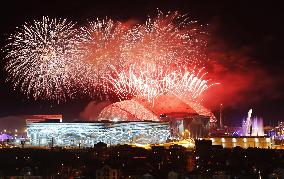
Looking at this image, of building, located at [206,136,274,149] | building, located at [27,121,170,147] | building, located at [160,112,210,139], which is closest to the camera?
building, located at [27,121,170,147]

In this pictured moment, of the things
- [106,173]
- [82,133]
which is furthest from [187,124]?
[106,173]

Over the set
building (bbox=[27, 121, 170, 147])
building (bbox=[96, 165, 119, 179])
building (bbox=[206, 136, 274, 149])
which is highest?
building (bbox=[27, 121, 170, 147])

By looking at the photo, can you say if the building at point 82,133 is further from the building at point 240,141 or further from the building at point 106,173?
the building at point 106,173

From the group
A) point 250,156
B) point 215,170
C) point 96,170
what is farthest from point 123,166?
Answer: point 250,156

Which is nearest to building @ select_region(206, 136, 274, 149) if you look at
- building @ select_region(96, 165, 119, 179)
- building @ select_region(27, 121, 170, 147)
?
building @ select_region(27, 121, 170, 147)

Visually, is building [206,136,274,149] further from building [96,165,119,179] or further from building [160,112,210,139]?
building [96,165,119,179]

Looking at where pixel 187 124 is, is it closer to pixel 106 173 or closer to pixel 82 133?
pixel 82 133

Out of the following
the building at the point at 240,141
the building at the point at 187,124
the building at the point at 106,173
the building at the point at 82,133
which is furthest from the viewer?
the building at the point at 187,124

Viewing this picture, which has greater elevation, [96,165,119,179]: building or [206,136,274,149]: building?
[206,136,274,149]: building

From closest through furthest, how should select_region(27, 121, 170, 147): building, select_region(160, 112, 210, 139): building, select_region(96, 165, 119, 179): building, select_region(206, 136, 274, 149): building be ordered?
select_region(96, 165, 119, 179): building, select_region(27, 121, 170, 147): building, select_region(206, 136, 274, 149): building, select_region(160, 112, 210, 139): building

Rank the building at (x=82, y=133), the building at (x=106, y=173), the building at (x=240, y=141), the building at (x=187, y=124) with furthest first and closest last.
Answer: the building at (x=187, y=124), the building at (x=240, y=141), the building at (x=82, y=133), the building at (x=106, y=173)

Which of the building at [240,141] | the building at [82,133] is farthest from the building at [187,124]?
the building at [82,133]
